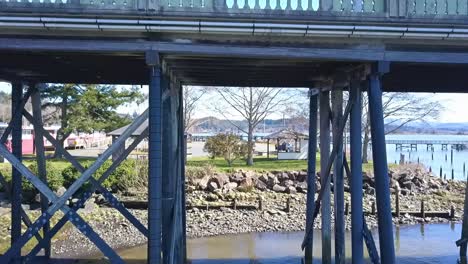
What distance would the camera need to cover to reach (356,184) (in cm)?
733

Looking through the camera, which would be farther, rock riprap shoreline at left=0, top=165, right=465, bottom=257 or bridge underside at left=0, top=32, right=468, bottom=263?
rock riprap shoreline at left=0, top=165, right=465, bottom=257

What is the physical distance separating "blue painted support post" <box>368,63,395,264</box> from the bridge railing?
0.94m

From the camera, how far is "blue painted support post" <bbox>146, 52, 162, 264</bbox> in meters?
6.53

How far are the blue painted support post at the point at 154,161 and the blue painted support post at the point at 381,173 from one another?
315 centimetres

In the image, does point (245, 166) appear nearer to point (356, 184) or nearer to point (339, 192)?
point (339, 192)

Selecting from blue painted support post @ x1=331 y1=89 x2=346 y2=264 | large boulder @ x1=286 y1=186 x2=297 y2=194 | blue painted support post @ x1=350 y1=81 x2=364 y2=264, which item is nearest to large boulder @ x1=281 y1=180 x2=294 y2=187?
large boulder @ x1=286 y1=186 x2=297 y2=194

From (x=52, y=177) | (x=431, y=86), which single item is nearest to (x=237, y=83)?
(x=431, y=86)

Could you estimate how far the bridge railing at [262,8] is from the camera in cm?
618

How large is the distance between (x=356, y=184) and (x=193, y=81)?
16.5ft

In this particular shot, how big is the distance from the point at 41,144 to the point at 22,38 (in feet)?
15.1

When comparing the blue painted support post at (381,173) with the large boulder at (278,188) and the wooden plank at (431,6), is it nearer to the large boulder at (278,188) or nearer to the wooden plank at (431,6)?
the wooden plank at (431,6)

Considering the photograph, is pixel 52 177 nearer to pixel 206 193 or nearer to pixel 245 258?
pixel 206 193

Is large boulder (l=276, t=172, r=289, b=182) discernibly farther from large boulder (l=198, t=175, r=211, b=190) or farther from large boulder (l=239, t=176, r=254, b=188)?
large boulder (l=198, t=175, r=211, b=190)

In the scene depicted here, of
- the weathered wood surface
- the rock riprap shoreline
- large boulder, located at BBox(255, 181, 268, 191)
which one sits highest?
the weathered wood surface
